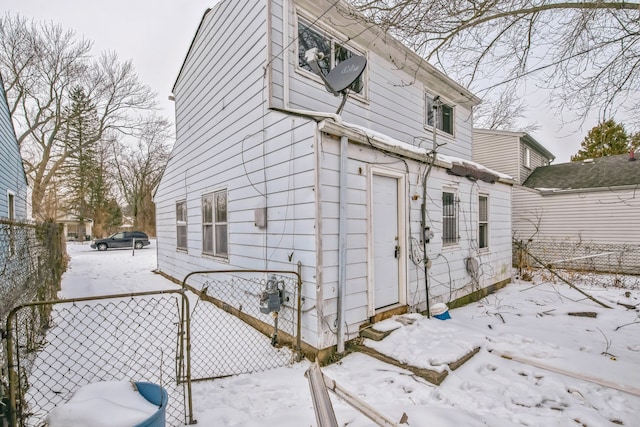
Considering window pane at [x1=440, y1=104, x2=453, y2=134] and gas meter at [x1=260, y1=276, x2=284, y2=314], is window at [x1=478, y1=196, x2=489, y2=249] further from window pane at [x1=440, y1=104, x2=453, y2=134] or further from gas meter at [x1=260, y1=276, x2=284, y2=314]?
gas meter at [x1=260, y1=276, x2=284, y2=314]

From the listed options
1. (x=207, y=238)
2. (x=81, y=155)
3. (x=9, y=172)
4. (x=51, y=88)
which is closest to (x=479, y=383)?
(x=207, y=238)

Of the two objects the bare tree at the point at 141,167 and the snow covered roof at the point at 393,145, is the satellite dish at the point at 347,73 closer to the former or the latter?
the snow covered roof at the point at 393,145

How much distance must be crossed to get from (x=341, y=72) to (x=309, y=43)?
1.25 meters

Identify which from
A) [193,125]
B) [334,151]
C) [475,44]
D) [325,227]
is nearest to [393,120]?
[475,44]

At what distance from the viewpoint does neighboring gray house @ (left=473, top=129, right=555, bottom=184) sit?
13.8m

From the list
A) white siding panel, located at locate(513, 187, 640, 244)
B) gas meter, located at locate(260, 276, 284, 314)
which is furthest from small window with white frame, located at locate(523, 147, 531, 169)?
gas meter, located at locate(260, 276, 284, 314)

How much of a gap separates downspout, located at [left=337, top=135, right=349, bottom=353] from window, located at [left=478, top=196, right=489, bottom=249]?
4.82 metres

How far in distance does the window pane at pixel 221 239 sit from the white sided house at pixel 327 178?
4cm

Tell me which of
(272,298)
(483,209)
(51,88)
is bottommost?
(272,298)

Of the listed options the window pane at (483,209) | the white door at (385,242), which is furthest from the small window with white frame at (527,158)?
the white door at (385,242)

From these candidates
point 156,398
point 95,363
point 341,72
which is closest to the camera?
point 156,398

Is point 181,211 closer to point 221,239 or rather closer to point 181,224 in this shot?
point 181,224

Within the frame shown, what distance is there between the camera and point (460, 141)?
27.9 feet

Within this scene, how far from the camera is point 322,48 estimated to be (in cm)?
520
